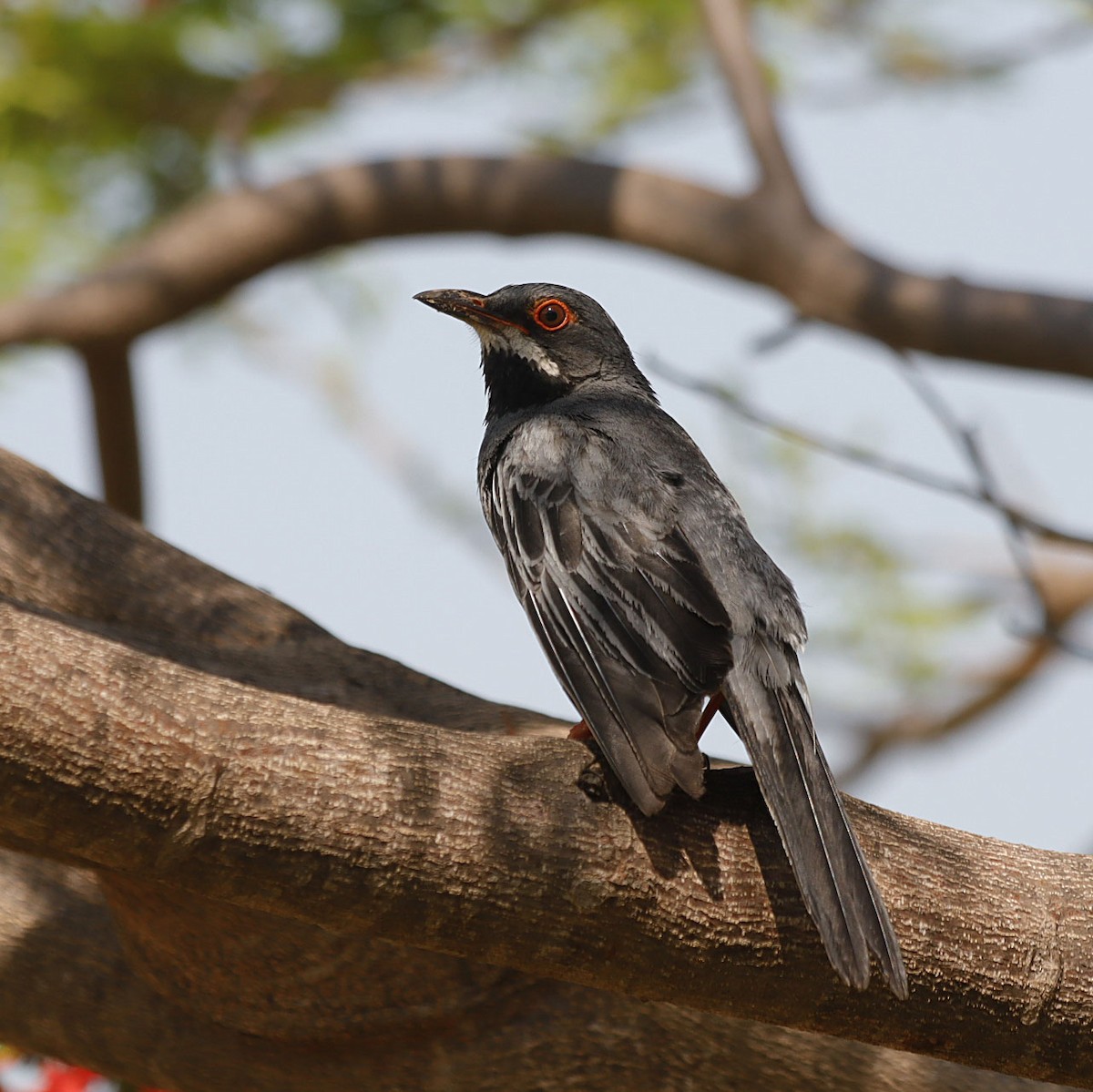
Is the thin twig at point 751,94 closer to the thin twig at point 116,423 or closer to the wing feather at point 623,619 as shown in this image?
the thin twig at point 116,423

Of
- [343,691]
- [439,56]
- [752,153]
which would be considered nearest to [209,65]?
[439,56]

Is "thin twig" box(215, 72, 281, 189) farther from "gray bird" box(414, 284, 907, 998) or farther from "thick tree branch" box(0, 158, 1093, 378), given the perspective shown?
"gray bird" box(414, 284, 907, 998)

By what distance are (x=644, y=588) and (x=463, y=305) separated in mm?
1929

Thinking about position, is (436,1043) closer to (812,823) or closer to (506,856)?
(506,856)

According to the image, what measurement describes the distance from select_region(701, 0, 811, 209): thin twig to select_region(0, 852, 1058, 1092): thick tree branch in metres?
5.21

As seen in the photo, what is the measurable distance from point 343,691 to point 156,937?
0.96 metres

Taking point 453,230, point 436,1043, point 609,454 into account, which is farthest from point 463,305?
point 453,230

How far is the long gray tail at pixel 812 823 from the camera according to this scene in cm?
299

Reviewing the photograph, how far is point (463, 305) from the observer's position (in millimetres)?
5422


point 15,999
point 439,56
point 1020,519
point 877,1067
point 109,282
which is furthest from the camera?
point 439,56

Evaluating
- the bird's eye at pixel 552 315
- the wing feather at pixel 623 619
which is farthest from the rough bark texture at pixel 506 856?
the bird's eye at pixel 552 315

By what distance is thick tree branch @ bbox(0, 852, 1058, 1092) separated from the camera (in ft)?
13.4

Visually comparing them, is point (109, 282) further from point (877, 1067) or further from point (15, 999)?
point (877, 1067)

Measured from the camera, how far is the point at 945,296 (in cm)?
733
